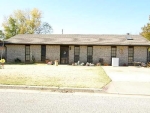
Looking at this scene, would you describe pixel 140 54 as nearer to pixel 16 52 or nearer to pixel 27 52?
pixel 27 52

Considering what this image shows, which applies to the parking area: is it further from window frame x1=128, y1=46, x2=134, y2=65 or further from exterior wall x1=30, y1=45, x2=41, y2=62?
exterior wall x1=30, y1=45, x2=41, y2=62

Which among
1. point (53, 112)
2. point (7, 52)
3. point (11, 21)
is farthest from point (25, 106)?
point (11, 21)

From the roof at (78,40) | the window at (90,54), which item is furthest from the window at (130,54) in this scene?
the window at (90,54)

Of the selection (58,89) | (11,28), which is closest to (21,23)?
(11,28)

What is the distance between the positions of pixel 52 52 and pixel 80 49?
365cm

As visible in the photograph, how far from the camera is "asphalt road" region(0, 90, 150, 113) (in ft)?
17.5

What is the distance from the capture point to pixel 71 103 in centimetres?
606

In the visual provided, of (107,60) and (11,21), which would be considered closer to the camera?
(107,60)

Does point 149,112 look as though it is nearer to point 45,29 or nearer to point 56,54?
point 56,54

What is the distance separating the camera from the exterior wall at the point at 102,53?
21969 mm

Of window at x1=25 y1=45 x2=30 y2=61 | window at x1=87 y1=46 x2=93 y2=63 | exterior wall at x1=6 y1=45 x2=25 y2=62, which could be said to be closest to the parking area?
window at x1=87 y1=46 x2=93 y2=63

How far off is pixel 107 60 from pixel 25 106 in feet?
57.0

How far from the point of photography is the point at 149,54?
72.6 ft

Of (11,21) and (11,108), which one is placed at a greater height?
(11,21)
